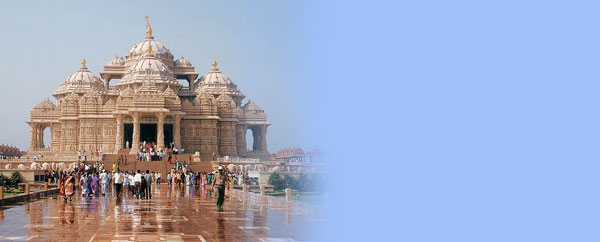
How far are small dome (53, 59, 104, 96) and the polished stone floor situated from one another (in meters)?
62.6

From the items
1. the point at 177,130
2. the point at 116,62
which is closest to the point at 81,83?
the point at 116,62

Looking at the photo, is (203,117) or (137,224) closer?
(137,224)

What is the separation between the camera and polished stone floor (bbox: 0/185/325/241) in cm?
1467

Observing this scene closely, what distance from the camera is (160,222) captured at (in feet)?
58.4

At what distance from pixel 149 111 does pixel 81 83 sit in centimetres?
2040

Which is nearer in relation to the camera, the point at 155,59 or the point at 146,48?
the point at 155,59

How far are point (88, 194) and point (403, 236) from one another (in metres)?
19.1

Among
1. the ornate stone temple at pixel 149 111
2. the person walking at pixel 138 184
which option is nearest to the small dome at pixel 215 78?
the ornate stone temple at pixel 149 111

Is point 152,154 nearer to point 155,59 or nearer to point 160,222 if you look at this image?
point 155,59

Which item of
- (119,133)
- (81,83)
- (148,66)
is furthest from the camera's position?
(81,83)

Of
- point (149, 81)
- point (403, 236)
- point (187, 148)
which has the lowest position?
point (403, 236)

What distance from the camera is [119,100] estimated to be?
7144 cm

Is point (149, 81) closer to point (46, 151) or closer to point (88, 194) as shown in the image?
point (46, 151)

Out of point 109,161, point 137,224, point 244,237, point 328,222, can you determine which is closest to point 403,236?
point 328,222
